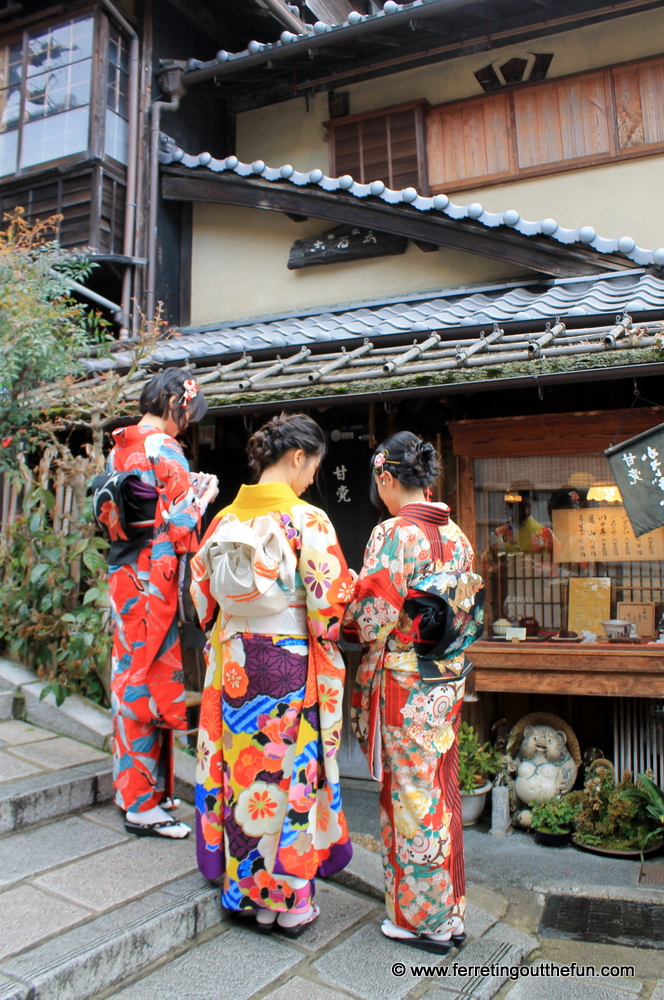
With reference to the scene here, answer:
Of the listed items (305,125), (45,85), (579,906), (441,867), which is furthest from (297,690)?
(45,85)

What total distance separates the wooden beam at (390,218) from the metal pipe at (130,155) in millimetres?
434

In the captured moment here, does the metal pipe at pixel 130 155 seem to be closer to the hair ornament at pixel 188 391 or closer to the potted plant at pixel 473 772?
the hair ornament at pixel 188 391

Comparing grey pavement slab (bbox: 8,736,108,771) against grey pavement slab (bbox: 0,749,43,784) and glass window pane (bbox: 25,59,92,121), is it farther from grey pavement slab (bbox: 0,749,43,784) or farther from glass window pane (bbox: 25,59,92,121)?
glass window pane (bbox: 25,59,92,121)

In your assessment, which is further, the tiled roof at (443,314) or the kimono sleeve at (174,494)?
the tiled roof at (443,314)

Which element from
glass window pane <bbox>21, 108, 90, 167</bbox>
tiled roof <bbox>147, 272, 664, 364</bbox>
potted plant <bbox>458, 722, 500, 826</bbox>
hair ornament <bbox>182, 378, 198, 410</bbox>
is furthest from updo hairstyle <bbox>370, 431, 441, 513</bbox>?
glass window pane <bbox>21, 108, 90, 167</bbox>

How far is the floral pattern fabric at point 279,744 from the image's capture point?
11.1ft

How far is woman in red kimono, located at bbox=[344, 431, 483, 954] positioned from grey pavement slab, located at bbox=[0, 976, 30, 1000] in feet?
5.57

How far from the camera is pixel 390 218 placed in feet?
26.8

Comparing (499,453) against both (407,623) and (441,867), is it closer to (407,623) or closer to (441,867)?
(407,623)

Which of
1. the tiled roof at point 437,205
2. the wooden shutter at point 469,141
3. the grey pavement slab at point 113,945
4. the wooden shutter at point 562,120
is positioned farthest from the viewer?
the wooden shutter at point 469,141

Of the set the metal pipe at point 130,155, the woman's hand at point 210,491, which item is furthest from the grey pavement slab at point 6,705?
the metal pipe at point 130,155

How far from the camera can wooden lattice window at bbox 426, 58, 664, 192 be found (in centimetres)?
778

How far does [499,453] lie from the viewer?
6371 millimetres

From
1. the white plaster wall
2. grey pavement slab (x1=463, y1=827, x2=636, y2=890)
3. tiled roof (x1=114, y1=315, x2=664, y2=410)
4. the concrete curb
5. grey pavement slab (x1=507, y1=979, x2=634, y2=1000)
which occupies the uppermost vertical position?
the white plaster wall
